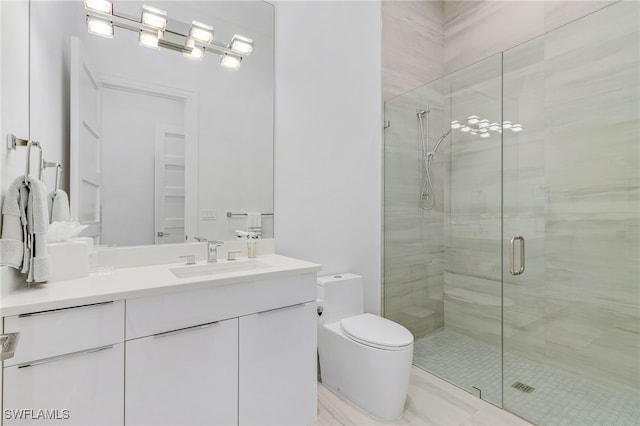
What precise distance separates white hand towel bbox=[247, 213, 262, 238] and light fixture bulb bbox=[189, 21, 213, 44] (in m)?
0.98

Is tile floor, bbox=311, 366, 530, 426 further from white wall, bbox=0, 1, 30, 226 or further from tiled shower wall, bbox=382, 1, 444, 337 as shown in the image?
white wall, bbox=0, 1, 30, 226

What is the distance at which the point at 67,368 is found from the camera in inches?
42.1

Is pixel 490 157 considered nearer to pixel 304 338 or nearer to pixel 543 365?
pixel 543 365

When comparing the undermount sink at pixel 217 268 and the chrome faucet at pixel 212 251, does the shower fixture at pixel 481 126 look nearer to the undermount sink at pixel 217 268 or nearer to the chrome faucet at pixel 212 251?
the undermount sink at pixel 217 268

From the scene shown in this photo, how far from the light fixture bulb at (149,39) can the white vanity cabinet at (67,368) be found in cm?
129

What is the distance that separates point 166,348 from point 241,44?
1.64 m

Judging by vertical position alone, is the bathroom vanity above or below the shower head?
below

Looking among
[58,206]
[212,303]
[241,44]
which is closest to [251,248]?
[212,303]

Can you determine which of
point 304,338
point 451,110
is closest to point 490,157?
point 451,110

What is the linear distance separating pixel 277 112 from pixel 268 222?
2.29 feet

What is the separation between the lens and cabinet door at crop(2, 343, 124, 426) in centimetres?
100

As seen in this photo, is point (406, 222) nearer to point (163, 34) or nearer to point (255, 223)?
point (255, 223)

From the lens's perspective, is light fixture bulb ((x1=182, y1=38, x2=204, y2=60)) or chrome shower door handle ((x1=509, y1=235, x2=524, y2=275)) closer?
light fixture bulb ((x1=182, y1=38, x2=204, y2=60))

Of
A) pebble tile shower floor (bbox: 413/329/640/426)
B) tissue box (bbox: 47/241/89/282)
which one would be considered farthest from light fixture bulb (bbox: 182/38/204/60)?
pebble tile shower floor (bbox: 413/329/640/426)
